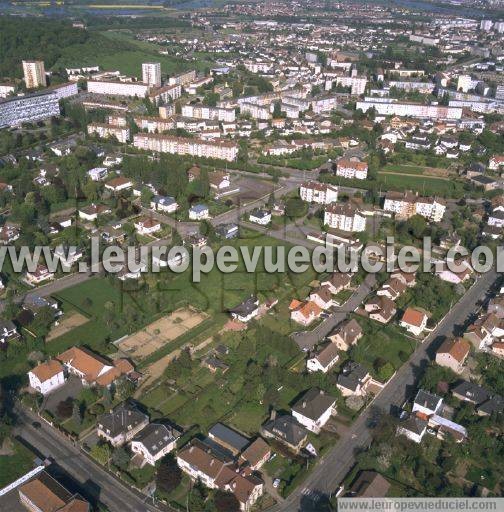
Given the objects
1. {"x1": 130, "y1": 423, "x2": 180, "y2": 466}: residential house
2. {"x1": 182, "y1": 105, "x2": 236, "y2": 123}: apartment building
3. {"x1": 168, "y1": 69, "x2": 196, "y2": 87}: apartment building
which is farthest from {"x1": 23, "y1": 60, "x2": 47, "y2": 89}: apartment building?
{"x1": 130, "y1": 423, "x2": 180, "y2": 466}: residential house

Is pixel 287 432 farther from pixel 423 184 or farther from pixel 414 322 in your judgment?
pixel 423 184

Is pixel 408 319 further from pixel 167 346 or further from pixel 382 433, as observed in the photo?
pixel 167 346

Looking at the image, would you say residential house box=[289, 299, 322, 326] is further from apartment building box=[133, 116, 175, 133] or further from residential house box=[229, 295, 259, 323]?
apartment building box=[133, 116, 175, 133]

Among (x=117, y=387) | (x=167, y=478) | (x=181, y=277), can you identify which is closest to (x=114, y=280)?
(x=181, y=277)

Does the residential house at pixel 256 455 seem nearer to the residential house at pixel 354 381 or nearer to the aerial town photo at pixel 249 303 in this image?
the aerial town photo at pixel 249 303

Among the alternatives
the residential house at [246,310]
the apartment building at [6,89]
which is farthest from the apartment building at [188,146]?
the apartment building at [6,89]

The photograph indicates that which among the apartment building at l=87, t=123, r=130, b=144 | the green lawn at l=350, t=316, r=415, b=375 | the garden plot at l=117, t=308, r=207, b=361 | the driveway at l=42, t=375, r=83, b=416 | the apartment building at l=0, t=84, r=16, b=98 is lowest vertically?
the driveway at l=42, t=375, r=83, b=416
